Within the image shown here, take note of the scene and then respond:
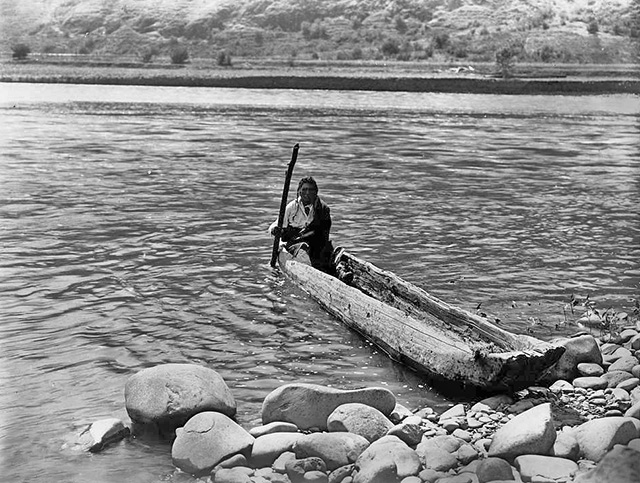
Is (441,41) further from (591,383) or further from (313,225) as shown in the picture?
(591,383)

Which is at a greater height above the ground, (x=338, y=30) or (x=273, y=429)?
(x=338, y=30)

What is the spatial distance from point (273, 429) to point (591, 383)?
3046 mm

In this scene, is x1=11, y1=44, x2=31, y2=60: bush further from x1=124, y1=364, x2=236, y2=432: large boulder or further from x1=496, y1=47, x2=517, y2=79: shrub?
x1=124, y1=364, x2=236, y2=432: large boulder

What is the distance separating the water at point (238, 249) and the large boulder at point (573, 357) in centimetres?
124

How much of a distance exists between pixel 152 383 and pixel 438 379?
277 centimetres

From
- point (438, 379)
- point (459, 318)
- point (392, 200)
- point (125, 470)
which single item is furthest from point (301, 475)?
point (392, 200)

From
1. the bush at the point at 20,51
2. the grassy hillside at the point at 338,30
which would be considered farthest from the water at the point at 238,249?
the grassy hillside at the point at 338,30

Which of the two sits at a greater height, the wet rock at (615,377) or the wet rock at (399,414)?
the wet rock at (615,377)

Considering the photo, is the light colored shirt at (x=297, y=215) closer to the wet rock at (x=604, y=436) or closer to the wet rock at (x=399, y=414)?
the wet rock at (x=399, y=414)

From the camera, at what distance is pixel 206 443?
7.20m

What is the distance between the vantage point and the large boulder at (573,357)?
29.1 ft

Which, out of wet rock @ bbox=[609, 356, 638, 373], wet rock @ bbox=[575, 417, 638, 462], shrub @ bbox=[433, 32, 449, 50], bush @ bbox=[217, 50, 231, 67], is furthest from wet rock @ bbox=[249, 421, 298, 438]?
shrub @ bbox=[433, 32, 449, 50]

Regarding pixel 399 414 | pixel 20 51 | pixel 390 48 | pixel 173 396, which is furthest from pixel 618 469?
pixel 390 48

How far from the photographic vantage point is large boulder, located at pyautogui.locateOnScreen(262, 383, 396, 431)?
780 cm
